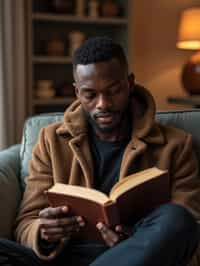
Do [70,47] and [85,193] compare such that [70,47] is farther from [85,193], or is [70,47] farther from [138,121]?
[85,193]

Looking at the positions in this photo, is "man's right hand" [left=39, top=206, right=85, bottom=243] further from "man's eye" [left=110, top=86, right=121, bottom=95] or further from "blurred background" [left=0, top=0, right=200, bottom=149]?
"blurred background" [left=0, top=0, right=200, bottom=149]

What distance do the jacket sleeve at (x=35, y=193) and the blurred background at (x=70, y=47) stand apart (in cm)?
115

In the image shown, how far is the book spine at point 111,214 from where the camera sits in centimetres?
94

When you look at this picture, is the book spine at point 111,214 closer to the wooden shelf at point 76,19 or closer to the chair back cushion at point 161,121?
the chair back cushion at point 161,121

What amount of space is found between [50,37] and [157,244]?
7.26 ft

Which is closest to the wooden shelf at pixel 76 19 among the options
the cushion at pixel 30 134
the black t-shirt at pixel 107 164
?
the cushion at pixel 30 134

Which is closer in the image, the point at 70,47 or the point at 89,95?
the point at 89,95

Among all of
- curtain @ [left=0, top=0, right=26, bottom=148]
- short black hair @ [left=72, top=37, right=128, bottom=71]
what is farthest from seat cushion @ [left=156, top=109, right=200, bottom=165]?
curtain @ [left=0, top=0, right=26, bottom=148]

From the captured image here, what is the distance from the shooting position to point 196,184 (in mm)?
1259

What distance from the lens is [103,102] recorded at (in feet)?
3.93

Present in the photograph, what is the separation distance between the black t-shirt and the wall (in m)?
1.83

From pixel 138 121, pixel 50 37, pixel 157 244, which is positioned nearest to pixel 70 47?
pixel 50 37

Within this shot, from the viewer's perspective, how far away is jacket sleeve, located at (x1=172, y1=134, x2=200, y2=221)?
1209mm

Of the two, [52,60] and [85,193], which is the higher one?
[52,60]
